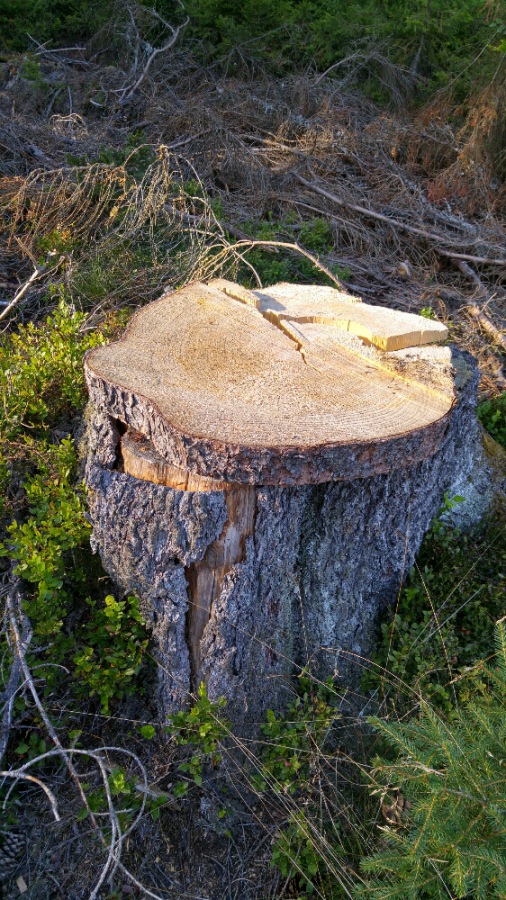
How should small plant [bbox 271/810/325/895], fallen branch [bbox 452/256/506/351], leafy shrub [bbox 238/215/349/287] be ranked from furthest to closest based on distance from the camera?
leafy shrub [bbox 238/215/349/287]
fallen branch [bbox 452/256/506/351]
small plant [bbox 271/810/325/895]

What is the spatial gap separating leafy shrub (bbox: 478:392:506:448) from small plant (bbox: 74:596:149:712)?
2.24m

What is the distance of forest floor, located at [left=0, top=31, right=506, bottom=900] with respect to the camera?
2211 millimetres

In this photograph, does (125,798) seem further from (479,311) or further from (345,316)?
(479,311)

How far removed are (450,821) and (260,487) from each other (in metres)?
1.04

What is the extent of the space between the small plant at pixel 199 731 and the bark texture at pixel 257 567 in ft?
0.44

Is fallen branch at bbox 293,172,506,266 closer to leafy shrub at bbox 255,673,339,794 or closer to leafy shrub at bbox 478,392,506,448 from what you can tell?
leafy shrub at bbox 478,392,506,448

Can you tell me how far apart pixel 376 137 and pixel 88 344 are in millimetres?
5098

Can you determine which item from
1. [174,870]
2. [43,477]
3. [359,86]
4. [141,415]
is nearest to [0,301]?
[43,477]

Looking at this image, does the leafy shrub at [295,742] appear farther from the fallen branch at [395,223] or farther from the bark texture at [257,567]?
the fallen branch at [395,223]

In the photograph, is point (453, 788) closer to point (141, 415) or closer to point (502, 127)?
point (141, 415)

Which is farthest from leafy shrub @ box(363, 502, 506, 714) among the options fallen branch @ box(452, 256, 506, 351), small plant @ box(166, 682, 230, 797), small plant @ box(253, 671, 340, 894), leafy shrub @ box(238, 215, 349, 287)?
leafy shrub @ box(238, 215, 349, 287)

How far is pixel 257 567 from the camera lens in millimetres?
2268

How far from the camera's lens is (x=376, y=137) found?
6973mm

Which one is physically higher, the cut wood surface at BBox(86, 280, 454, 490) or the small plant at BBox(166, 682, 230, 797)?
the cut wood surface at BBox(86, 280, 454, 490)
